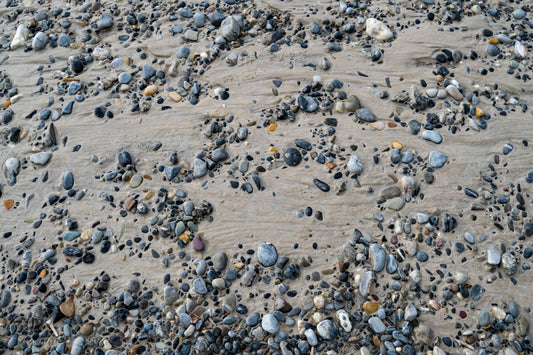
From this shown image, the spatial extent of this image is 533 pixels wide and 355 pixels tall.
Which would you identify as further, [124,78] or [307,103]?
[124,78]

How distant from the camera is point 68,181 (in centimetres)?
360

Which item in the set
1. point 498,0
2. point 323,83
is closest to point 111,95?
point 323,83

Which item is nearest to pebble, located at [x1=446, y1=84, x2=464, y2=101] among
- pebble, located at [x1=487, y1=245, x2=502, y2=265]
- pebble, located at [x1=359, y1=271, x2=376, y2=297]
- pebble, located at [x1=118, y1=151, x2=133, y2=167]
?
pebble, located at [x1=487, y1=245, x2=502, y2=265]

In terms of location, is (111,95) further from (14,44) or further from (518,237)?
(518,237)

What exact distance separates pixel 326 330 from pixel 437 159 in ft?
5.45

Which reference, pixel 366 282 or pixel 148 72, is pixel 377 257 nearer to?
pixel 366 282

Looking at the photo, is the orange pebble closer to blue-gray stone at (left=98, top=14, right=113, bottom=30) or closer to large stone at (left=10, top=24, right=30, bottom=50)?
large stone at (left=10, top=24, right=30, bottom=50)

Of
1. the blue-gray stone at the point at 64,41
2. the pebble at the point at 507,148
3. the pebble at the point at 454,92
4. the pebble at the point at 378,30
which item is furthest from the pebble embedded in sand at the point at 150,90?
the pebble at the point at 507,148

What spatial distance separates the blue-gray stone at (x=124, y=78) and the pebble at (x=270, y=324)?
2.64m

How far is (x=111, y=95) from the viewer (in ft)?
13.3

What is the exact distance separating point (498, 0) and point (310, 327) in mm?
3851

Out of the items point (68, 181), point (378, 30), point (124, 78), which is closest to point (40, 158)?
point (68, 181)

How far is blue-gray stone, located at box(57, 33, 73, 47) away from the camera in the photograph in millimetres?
4457

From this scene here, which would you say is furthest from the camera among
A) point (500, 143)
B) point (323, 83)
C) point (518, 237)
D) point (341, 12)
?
point (341, 12)
